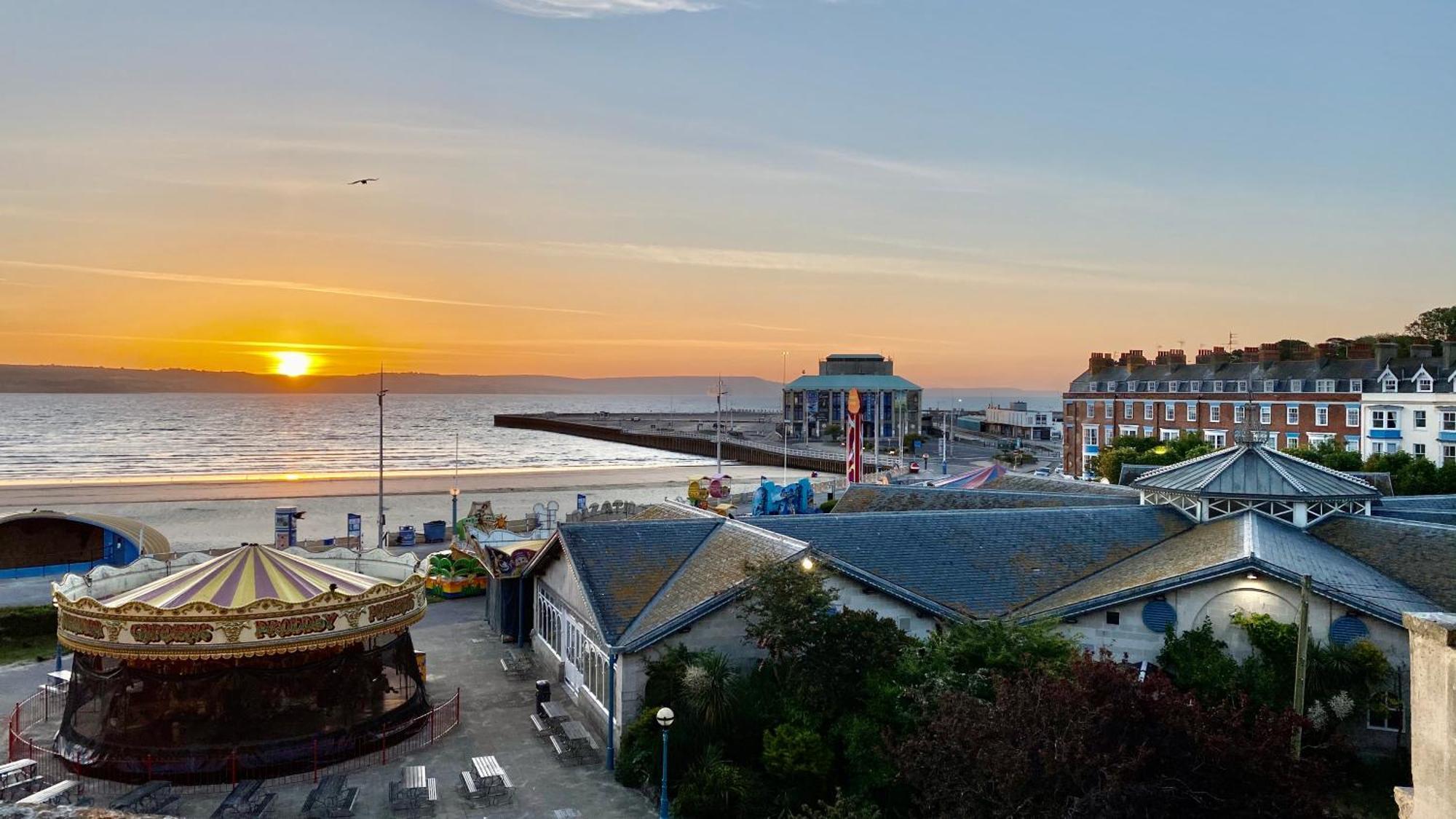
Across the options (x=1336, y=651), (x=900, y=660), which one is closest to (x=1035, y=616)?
(x=900, y=660)

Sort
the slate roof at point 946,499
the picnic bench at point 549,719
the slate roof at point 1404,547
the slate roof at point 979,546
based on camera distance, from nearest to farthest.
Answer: the slate roof at point 1404,547
the picnic bench at point 549,719
the slate roof at point 979,546
the slate roof at point 946,499

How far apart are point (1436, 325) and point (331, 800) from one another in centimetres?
12616

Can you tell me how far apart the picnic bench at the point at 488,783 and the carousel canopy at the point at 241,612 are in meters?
4.96

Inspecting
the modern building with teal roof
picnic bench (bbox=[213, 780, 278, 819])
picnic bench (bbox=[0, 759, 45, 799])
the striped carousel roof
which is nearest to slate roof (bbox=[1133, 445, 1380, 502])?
the striped carousel roof

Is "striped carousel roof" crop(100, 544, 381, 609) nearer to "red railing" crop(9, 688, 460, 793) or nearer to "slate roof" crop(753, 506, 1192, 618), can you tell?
"red railing" crop(9, 688, 460, 793)

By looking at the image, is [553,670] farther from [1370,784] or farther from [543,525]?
[1370,784]

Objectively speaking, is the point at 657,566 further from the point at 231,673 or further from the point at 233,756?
the point at 233,756

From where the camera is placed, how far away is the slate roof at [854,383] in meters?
190

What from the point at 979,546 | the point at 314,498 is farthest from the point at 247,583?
the point at 314,498

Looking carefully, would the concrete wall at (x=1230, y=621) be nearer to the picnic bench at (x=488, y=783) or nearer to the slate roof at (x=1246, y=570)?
the slate roof at (x=1246, y=570)

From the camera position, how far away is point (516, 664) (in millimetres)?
32875

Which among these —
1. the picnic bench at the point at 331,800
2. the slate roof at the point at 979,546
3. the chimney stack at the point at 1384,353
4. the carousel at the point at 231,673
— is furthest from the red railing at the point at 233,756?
the chimney stack at the point at 1384,353

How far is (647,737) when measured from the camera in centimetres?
2248

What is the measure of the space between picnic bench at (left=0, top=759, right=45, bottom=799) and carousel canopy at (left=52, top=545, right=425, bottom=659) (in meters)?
2.76
